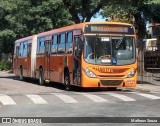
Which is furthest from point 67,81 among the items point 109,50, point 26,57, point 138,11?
point 26,57

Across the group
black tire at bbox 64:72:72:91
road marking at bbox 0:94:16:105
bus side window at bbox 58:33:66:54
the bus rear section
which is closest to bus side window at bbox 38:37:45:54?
the bus rear section

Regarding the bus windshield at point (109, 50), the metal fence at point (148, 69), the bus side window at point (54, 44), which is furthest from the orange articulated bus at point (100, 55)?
the metal fence at point (148, 69)

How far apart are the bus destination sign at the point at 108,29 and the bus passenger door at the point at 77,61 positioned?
2.14ft

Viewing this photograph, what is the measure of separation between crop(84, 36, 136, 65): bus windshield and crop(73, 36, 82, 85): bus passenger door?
0.44 metres

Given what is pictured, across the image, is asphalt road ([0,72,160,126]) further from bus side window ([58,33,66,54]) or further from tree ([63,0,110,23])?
tree ([63,0,110,23])

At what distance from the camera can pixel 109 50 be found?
21.5 metres

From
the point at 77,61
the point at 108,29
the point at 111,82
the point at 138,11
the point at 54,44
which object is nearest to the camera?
the point at 111,82

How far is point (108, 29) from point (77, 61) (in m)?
1.98

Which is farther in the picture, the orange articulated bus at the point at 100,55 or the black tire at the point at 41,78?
the black tire at the point at 41,78

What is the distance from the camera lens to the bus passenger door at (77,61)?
70.5 ft

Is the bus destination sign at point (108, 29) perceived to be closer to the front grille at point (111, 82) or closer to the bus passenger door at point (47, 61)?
the front grille at point (111, 82)

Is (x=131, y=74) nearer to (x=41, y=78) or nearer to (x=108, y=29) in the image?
(x=108, y=29)

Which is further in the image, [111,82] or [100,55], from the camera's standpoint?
[111,82]

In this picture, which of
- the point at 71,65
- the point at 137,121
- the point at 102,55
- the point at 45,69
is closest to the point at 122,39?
the point at 102,55
